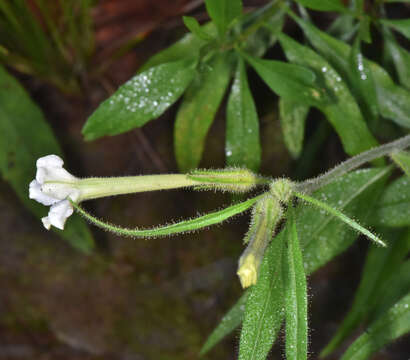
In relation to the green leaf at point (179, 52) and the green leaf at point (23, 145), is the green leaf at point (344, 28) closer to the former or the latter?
the green leaf at point (179, 52)

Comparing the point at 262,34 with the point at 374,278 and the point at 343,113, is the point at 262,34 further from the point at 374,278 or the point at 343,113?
the point at 374,278

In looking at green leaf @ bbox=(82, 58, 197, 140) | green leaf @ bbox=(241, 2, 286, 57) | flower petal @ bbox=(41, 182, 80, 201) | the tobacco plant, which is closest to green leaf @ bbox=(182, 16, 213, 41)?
the tobacco plant

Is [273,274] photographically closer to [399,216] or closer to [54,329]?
[399,216]

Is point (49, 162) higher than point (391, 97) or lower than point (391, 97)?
lower

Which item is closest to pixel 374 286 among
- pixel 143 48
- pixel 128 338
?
pixel 128 338

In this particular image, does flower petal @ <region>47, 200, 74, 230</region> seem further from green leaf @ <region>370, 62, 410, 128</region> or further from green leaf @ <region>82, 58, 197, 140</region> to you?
green leaf @ <region>370, 62, 410, 128</region>

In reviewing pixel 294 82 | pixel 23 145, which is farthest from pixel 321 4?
pixel 23 145

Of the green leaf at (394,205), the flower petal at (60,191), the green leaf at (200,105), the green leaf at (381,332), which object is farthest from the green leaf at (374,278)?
the flower petal at (60,191)
